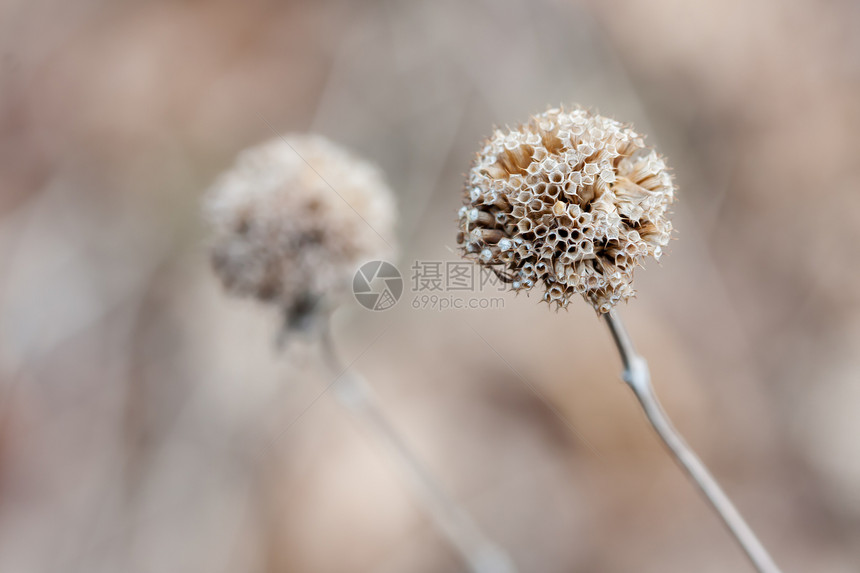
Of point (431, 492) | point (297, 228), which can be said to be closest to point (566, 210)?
point (297, 228)

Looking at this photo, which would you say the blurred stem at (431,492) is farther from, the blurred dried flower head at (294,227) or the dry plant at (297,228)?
the blurred dried flower head at (294,227)

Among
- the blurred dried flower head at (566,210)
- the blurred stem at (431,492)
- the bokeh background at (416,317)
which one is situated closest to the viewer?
the blurred dried flower head at (566,210)

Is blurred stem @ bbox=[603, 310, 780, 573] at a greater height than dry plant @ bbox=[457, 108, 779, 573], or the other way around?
dry plant @ bbox=[457, 108, 779, 573]

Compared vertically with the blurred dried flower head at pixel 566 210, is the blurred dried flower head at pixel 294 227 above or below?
above

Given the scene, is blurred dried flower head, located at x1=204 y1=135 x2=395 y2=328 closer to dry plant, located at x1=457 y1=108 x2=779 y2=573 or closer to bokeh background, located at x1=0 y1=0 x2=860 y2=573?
bokeh background, located at x1=0 y1=0 x2=860 y2=573

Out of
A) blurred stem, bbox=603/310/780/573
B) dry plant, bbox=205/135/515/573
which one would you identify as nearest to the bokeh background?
dry plant, bbox=205/135/515/573

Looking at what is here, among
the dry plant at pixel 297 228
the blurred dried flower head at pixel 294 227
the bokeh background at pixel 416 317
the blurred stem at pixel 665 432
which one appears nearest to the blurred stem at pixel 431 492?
the dry plant at pixel 297 228

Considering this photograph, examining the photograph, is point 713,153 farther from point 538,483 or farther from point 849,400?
point 538,483

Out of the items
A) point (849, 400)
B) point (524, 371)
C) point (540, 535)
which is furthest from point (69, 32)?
point (849, 400)
